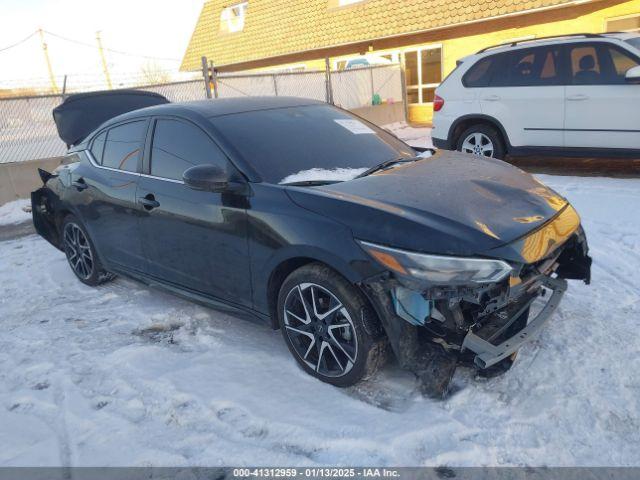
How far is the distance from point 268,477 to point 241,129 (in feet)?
7.29

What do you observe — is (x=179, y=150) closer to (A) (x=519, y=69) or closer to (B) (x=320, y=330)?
(B) (x=320, y=330)

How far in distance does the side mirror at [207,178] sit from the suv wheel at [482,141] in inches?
214

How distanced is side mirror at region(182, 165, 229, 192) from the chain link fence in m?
7.75

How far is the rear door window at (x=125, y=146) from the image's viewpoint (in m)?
4.09

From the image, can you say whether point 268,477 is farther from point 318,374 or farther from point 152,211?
point 152,211

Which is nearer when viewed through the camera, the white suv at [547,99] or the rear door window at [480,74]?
the white suv at [547,99]

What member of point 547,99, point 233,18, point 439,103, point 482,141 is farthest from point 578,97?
point 233,18

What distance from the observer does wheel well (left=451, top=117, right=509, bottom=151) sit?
25.3ft

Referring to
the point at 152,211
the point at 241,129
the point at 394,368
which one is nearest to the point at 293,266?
the point at 394,368

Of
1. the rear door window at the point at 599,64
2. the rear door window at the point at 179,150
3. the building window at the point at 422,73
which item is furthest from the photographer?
the building window at the point at 422,73

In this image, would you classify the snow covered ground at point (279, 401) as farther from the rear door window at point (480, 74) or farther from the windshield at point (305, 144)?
the rear door window at point (480, 74)

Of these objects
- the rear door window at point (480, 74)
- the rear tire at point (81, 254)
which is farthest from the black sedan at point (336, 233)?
the rear door window at point (480, 74)

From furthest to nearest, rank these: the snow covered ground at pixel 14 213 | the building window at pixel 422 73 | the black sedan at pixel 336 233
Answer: the building window at pixel 422 73
the snow covered ground at pixel 14 213
the black sedan at pixel 336 233

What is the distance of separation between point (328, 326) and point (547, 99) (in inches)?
230
